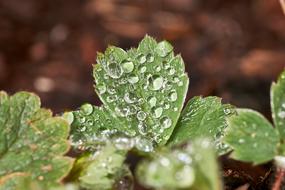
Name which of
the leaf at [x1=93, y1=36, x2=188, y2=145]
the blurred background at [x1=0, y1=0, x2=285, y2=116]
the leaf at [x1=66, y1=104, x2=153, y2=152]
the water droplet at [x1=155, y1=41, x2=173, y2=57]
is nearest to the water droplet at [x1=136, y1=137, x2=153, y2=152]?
the leaf at [x1=66, y1=104, x2=153, y2=152]

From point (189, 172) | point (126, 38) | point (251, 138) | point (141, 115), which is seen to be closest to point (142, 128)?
point (141, 115)

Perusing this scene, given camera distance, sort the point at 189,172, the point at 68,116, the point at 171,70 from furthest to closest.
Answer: the point at 171,70, the point at 68,116, the point at 189,172

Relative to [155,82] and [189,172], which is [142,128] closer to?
[155,82]

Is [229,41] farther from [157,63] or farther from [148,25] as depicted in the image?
[157,63]

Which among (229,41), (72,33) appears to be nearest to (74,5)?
(72,33)

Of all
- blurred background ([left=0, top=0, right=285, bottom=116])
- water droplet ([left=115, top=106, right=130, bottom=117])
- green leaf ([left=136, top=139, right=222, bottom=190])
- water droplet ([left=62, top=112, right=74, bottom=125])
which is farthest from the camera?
blurred background ([left=0, top=0, right=285, bottom=116])

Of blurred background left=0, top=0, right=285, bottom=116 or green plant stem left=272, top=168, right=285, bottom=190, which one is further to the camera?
blurred background left=0, top=0, right=285, bottom=116

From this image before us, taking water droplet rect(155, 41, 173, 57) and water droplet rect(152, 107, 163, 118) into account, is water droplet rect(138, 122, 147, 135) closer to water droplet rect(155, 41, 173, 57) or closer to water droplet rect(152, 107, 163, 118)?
water droplet rect(152, 107, 163, 118)

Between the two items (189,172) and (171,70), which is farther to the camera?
(171,70)
